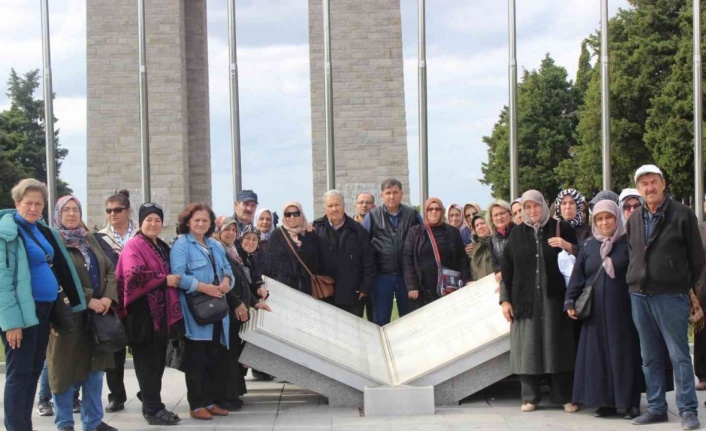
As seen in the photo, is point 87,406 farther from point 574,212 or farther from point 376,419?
point 574,212

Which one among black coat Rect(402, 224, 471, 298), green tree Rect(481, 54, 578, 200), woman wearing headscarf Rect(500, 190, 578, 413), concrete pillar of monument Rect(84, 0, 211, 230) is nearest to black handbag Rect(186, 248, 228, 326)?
woman wearing headscarf Rect(500, 190, 578, 413)

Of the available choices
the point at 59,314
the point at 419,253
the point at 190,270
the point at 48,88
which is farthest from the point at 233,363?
the point at 48,88

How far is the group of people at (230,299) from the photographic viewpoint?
249 inches

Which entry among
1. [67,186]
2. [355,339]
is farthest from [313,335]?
[67,186]

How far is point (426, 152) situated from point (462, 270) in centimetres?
729

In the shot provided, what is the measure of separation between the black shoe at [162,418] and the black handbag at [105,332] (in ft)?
2.49

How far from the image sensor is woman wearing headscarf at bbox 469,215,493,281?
9555 mm

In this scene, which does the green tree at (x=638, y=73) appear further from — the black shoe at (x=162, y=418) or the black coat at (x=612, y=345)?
the black shoe at (x=162, y=418)

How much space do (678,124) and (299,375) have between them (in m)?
30.4

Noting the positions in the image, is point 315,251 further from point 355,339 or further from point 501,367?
point 501,367

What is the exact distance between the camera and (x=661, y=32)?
Result: 39.5m

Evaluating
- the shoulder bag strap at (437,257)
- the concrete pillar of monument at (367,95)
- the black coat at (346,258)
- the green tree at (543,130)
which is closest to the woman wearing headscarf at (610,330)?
the shoulder bag strap at (437,257)

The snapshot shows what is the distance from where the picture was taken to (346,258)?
363 inches

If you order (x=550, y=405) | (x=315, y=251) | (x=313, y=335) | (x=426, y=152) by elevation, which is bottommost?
(x=550, y=405)
